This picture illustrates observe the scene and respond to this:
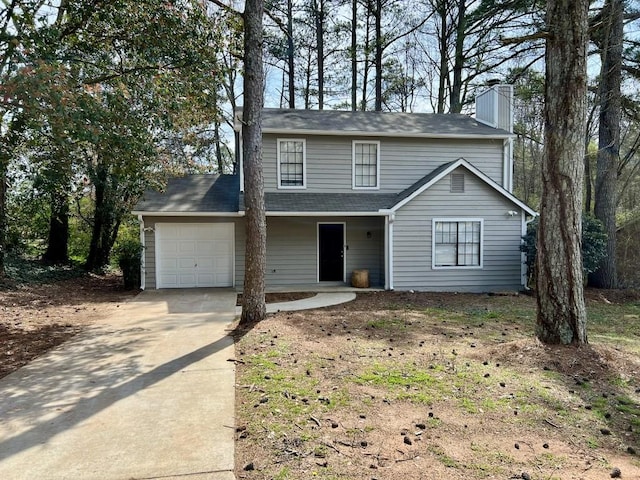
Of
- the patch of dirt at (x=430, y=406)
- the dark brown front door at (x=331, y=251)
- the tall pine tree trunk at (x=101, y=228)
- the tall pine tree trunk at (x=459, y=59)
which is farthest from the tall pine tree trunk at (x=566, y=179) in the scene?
the tall pine tree trunk at (x=459, y=59)

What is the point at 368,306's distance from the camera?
9273 millimetres

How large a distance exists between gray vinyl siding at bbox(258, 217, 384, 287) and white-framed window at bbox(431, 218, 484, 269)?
1786mm

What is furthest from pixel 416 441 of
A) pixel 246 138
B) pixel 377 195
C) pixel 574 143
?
pixel 377 195

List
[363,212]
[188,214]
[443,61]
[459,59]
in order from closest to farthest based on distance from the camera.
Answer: [363,212] → [188,214] → [459,59] → [443,61]

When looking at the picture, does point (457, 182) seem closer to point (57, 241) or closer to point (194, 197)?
point (194, 197)

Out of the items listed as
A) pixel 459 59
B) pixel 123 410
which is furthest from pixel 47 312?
pixel 459 59

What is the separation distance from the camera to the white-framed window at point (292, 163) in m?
12.3

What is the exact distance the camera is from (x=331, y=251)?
42.4ft

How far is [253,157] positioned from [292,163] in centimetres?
555

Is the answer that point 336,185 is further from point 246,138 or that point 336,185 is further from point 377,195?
point 246,138

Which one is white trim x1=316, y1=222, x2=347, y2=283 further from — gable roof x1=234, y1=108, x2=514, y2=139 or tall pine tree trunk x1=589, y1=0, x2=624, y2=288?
tall pine tree trunk x1=589, y1=0, x2=624, y2=288

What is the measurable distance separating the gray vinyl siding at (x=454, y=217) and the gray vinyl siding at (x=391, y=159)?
4.80 ft

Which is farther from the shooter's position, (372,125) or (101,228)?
(101,228)

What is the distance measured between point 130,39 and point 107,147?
2417 mm
